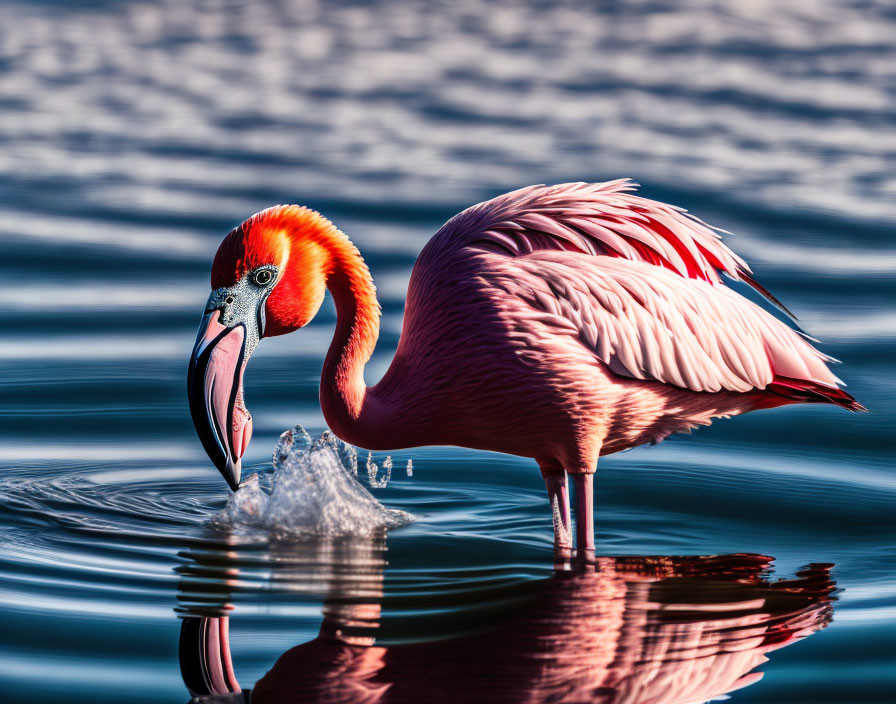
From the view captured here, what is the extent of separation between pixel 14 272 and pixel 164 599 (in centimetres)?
582

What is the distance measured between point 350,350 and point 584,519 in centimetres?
117

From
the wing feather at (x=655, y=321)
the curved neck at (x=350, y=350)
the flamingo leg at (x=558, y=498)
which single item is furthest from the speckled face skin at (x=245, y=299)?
the flamingo leg at (x=558, y=498)

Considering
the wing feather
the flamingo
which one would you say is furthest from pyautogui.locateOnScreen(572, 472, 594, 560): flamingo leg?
the wing feather

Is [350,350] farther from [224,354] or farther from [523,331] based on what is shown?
[523,331]

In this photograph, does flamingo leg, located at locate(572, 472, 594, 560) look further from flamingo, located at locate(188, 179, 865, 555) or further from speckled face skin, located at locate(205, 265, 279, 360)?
speckled face skin, located at locate(205, 265, 279, 360)

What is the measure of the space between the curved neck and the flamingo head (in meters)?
0.17

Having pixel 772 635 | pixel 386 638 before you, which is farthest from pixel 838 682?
pixel 386 638

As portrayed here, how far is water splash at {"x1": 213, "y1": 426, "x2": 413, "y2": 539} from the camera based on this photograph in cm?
620

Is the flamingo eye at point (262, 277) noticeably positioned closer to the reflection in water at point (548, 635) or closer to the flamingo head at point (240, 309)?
the flamingo head at point (240, 309)

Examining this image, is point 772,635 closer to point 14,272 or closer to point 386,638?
point 386,638

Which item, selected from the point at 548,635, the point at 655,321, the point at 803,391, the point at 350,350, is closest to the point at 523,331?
the point at 655,321

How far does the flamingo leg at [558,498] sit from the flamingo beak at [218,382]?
4.54 ft

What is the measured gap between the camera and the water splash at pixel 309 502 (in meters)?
6.20

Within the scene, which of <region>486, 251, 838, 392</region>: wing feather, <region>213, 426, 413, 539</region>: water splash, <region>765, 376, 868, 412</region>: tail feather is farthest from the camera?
<region>213, 426, 413, 539</region>: water splash
